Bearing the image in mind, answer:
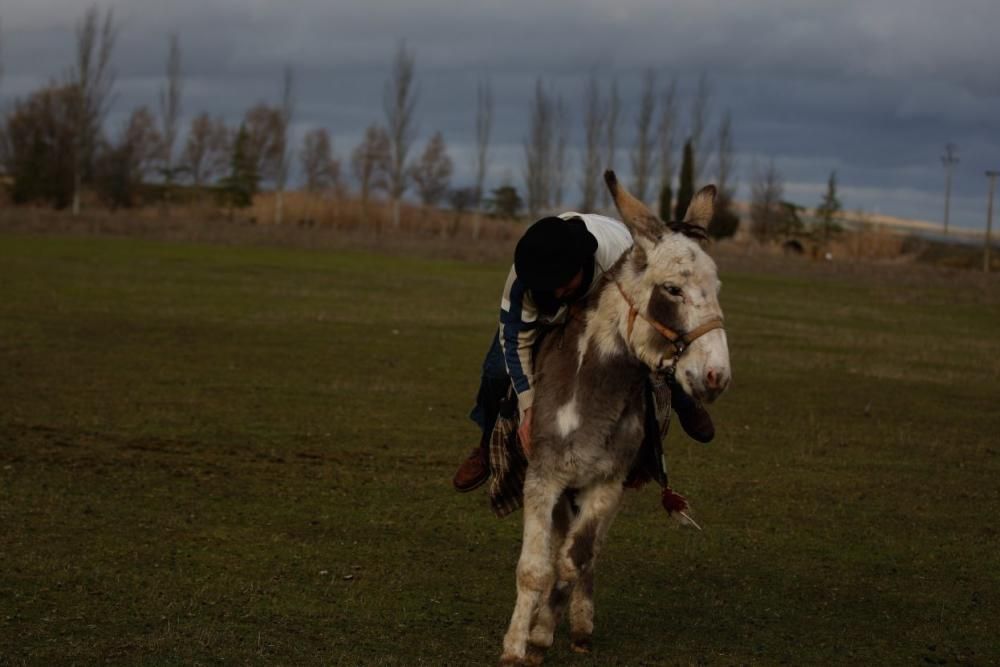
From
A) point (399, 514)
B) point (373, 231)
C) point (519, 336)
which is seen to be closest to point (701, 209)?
point (519, 336)

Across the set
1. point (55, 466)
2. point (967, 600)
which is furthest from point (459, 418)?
point (967, 600)

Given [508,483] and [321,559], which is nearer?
[508,483]

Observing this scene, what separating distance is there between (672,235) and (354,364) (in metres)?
14.4

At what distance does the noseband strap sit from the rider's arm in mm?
671

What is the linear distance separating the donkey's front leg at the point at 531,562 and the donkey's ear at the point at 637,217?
50.8 inches

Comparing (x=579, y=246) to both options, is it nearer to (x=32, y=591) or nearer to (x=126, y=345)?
(x=32, y=591)

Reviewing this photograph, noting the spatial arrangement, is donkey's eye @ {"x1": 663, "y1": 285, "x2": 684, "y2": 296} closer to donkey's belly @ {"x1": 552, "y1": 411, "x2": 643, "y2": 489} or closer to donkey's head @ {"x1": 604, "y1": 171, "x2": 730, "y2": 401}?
donkey's head @ {"x1": 604, "y1": 171, "x2": 730, "y2": 401}

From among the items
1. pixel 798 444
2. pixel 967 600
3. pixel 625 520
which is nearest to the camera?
pixel 967 600

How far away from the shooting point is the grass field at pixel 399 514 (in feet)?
24.3

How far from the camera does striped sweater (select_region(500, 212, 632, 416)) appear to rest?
6.85 m

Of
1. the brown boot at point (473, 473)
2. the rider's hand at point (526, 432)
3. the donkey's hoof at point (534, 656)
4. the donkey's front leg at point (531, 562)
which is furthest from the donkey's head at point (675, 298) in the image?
the donkey's hoof at point (534, 656)

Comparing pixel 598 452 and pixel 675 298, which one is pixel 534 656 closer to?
pixel 598 452

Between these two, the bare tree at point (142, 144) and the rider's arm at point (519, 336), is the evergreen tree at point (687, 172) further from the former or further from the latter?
the rider's arm at point (519, 336)

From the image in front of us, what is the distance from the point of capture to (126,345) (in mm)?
21219
